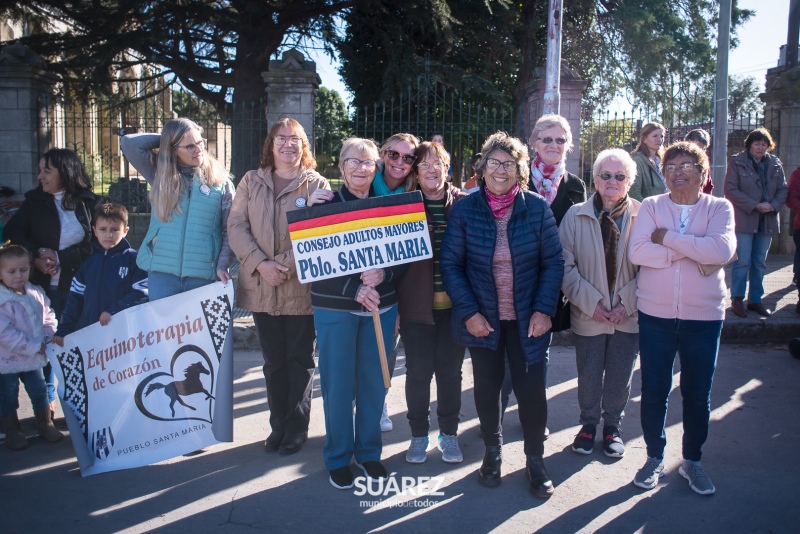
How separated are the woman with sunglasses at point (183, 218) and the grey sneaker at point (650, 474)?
9.17 ft

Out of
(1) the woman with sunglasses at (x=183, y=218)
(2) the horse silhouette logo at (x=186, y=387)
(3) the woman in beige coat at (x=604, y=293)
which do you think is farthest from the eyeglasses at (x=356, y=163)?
(2) the horse silhouette logo at (x=186, y=387)

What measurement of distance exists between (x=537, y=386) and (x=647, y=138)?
10.6 ft

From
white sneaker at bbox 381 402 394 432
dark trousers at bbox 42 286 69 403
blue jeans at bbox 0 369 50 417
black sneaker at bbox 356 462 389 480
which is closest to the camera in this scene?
black sneaker at bbox 356 462 389 480

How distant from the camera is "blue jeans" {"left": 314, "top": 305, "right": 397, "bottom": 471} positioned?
157 inches

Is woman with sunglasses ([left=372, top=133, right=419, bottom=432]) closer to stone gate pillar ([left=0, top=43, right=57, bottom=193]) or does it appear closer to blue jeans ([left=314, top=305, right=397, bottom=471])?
blue jeans ([left=314, top=305, right=397, bottom=471])

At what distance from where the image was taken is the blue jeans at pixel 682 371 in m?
3.82

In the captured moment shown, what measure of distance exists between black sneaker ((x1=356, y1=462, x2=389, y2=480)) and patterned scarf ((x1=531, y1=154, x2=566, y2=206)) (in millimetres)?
2081

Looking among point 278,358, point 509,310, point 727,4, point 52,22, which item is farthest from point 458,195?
point 52,22

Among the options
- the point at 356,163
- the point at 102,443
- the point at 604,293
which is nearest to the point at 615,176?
the point at 604,293

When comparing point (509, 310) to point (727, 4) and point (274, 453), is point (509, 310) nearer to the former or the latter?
point (274, 453)

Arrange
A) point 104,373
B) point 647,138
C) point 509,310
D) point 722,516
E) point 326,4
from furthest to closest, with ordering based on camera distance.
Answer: point 326,4 < point 647,138 < point 104,373 < point 509,310 < point 722,516

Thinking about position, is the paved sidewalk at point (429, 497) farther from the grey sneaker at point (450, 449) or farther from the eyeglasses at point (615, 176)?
the eyeglasses at point (615, 176)

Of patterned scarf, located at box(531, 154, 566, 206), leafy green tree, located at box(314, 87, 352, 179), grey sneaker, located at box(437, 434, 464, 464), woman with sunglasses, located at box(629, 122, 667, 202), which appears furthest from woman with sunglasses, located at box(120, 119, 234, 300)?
leafy green tree, located at box(314, 87, 352, 179)

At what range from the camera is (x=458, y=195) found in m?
4.43
